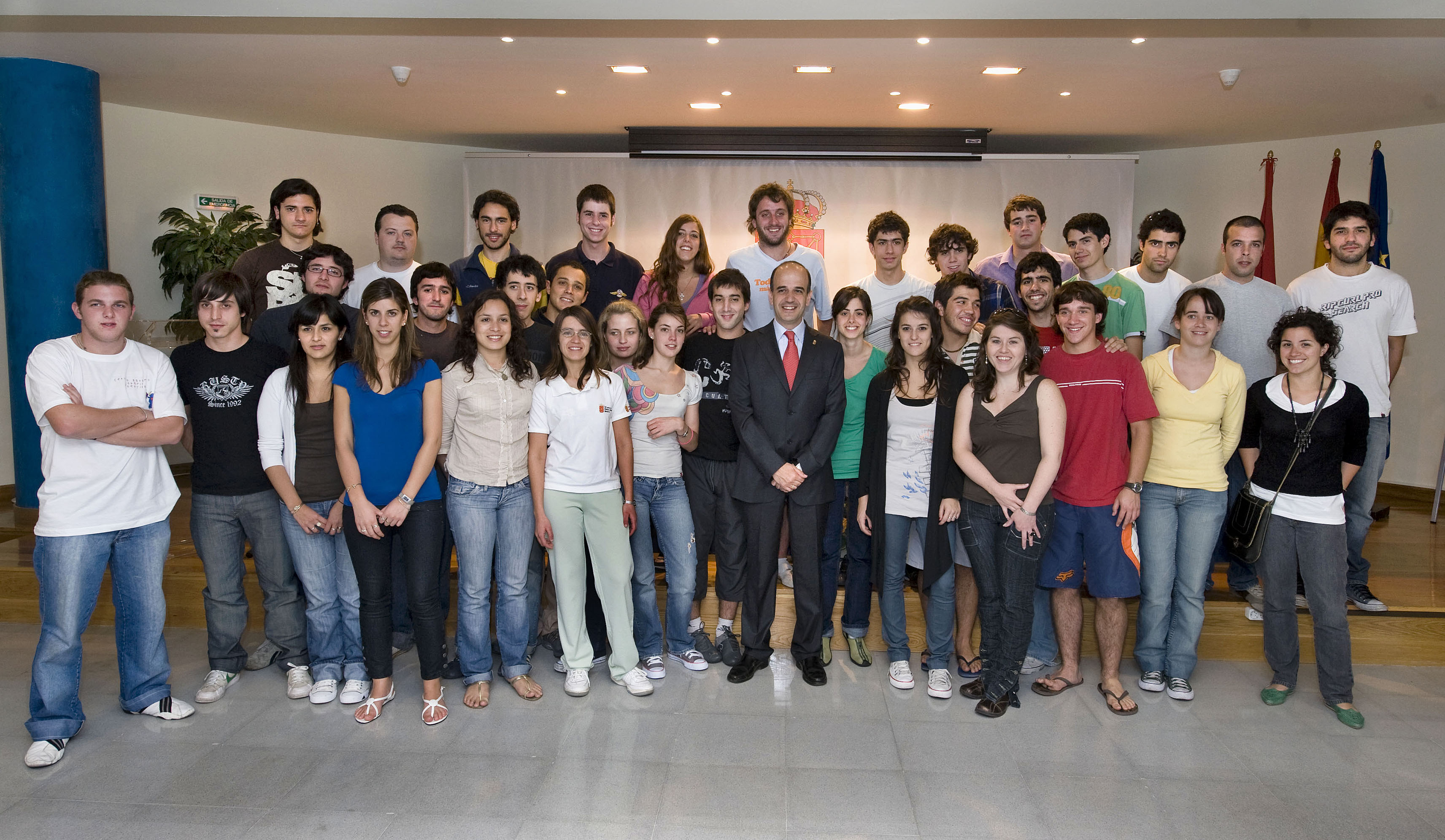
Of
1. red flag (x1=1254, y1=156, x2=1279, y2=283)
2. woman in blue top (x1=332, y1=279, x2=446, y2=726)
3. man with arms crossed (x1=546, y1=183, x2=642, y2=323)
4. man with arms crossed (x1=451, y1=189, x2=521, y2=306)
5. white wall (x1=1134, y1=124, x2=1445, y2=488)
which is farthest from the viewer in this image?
red flag (x1=1254, y1=156, x2=1279, y2=283)

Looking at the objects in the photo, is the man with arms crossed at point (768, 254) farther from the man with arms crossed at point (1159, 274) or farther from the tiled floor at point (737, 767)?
the tiled floor at point (737, 767)

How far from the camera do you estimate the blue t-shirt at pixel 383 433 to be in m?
3.16

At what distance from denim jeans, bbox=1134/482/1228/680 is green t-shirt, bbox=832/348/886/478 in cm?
113

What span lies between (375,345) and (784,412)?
5.15 feet

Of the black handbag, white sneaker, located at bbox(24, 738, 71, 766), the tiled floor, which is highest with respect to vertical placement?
the black handbag

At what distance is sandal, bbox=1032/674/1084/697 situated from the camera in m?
3.53

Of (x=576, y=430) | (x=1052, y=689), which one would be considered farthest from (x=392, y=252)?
(x=1052, y=689)

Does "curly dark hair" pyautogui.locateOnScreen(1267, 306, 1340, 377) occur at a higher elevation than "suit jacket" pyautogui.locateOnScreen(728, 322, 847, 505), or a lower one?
higher

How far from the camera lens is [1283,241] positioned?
24.2 ft

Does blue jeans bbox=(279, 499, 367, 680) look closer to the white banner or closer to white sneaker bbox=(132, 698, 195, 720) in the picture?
white sneaker bbox=(132, 698, 195, 720)

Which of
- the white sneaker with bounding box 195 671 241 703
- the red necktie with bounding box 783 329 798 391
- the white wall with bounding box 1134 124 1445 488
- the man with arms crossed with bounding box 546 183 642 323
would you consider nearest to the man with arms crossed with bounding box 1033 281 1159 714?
the red necktie with bounding box 783 329 798 391

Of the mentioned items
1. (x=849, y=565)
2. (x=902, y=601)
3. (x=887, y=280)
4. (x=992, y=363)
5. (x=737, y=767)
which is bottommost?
(x=737, y=767)

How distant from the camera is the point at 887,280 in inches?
173

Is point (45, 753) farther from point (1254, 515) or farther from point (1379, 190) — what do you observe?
point (1379, 190)
